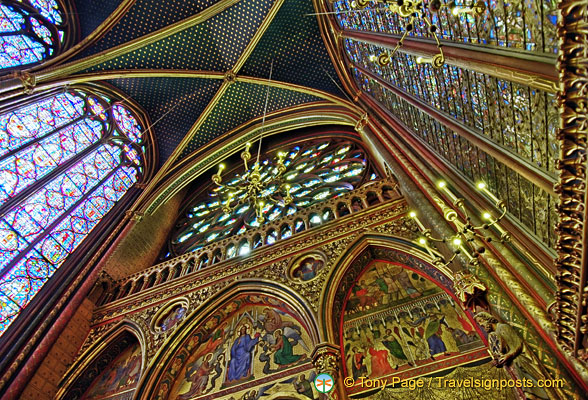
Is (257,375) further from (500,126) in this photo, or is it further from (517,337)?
(500,126)

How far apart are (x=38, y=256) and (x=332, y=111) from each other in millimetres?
7777

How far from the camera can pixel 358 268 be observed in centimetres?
598

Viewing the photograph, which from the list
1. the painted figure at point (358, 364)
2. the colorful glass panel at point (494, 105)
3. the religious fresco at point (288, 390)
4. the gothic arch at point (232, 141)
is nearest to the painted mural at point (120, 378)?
the religious fresco at point (288, 390)

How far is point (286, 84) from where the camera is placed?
11.1 metres

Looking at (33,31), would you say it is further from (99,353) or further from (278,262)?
(278,262)

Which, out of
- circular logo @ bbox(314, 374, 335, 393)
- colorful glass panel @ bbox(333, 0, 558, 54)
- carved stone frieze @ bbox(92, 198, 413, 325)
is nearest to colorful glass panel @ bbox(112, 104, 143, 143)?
carved stone frieze @ bbox(92, 198, 413, 325)

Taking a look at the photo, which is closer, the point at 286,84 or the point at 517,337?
the point at 517,337

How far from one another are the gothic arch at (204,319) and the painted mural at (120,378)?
50cm

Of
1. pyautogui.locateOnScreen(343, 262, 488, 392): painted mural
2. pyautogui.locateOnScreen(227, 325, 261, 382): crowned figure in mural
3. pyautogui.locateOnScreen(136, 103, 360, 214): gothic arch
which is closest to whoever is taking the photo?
pyautogui.locateOnScreen(343, 262, 488, 392): painted mural

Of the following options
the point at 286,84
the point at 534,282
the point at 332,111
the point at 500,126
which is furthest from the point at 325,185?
the point at 534,282

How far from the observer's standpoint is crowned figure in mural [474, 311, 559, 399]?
2695 mm

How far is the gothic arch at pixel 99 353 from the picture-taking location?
635 centimetres

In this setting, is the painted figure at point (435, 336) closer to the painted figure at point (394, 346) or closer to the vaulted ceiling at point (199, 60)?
the painted figure at point (394, 346)

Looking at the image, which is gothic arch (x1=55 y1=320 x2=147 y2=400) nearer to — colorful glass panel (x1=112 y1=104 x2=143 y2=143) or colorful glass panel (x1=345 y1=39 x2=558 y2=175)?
colorful glass panel (x1=345 y1=39 x2=558 y2=175)
